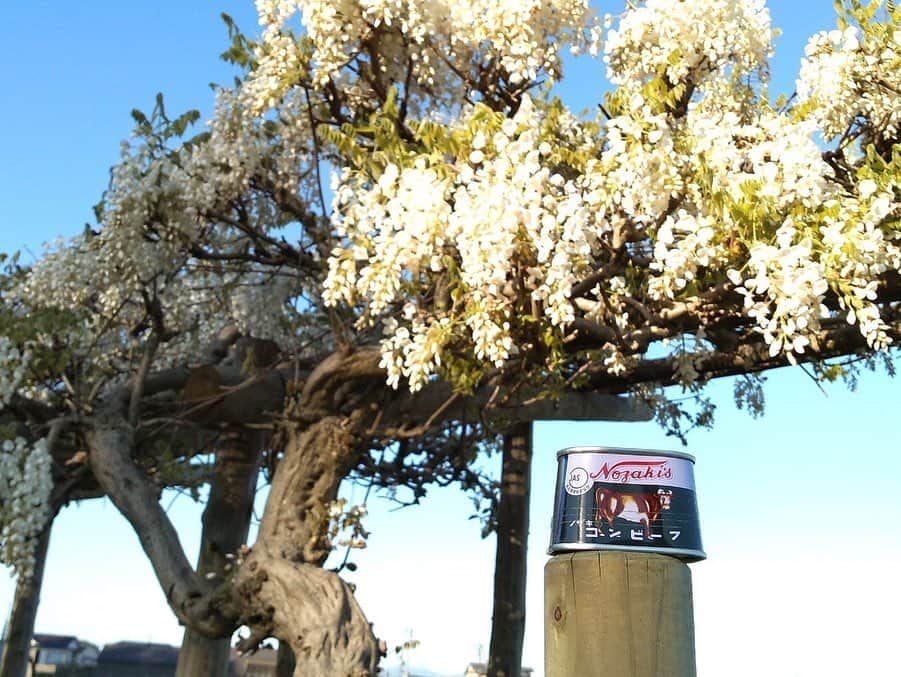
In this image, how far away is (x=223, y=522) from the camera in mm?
8219

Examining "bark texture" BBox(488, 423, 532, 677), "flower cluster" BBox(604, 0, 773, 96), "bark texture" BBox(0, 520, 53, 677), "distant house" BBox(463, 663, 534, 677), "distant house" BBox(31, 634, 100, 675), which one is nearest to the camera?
"flower cluster" BBox(604, 0, 773, 96)

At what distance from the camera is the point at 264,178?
23.0ft

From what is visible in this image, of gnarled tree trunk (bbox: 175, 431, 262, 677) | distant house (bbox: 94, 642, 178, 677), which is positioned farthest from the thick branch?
distant house (bbox: 94, 642, 178, 677)

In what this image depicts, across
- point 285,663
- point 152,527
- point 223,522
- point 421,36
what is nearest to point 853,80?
point 421,36

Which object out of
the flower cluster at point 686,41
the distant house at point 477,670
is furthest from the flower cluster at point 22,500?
the distant house at point 477,670

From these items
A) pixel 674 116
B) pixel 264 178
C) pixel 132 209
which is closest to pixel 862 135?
pixel 674 116

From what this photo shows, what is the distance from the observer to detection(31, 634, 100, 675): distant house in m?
22.3

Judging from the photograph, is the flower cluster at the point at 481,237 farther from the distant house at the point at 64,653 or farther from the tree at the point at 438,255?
the distant house at the point at 64,653

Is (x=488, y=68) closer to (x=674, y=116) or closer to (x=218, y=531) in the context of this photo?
(x=674, y=116)

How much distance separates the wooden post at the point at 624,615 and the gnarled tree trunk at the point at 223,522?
643cm

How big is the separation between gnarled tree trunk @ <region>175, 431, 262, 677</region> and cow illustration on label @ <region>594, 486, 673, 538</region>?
257 inches

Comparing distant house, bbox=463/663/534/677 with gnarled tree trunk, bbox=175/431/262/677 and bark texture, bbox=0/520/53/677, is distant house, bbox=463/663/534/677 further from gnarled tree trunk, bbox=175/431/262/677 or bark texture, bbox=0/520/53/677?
bark texture, bbox=0/520/53/677

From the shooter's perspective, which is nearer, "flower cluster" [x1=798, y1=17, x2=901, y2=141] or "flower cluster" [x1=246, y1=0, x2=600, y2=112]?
"flower cluster" [x1=798, y1=17, x2=901, y2=141]

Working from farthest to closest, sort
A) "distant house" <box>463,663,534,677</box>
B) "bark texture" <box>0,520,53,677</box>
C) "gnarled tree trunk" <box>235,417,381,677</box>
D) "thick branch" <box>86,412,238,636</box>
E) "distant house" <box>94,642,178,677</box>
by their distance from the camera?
"distant house" <box>94,642,178,677</box> < "distant house" <box>463,663,534,677</box> < "bark texture" <box>0,520,53,677</box> < "thick branch" <box>86,412,238,636</box> < "gnarled tree trunk" <box>235,417,381,677</box>
